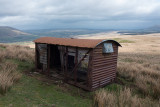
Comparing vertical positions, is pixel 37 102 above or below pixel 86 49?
below

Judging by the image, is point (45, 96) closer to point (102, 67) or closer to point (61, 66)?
point (102, 67)

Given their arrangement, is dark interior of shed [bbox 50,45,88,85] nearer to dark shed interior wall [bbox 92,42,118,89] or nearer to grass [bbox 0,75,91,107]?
dark shed interior wall [bbox 92,42,118,89]

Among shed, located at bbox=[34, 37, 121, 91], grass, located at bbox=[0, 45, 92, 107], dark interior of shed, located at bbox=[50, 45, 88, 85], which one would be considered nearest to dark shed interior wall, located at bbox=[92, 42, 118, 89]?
shed, located at bbox=[34, 37, 121, 91]

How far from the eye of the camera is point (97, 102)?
562 centimetres

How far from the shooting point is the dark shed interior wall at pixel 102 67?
768 centimetres

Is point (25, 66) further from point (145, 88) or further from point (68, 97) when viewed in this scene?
point (145, 88)

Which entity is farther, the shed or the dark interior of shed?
the dark interior of shed

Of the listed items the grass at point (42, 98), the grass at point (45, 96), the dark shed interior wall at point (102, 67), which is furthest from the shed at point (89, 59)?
the grass at point (42, 98)

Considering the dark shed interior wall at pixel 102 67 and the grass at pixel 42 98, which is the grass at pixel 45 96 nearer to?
the grass at pixel 42 98

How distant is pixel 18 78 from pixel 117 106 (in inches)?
213

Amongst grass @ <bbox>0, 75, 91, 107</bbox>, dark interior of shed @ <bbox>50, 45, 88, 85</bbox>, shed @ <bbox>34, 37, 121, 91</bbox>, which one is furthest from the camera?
dark interior of shed @ <bbox>50, 45, 88, 85</bbox>

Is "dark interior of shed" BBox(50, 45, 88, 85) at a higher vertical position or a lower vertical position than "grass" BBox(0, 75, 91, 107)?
higher

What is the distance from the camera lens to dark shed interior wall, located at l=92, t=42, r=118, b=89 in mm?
7676

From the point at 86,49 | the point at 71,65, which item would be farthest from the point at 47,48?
the point at 86,49
